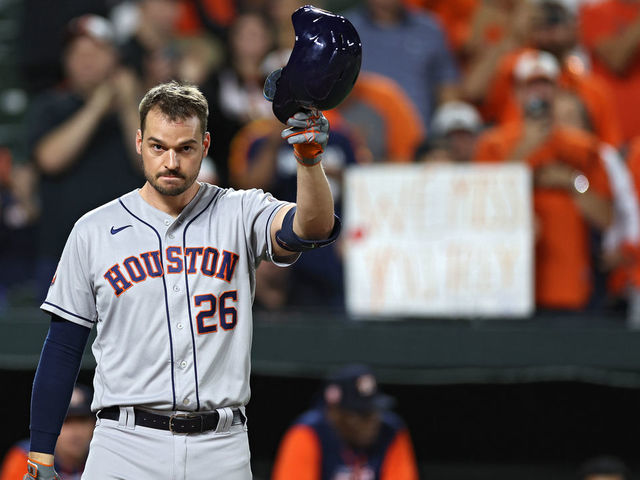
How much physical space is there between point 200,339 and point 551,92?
3359 millimetres

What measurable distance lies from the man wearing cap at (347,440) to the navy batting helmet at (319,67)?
291 centimetres

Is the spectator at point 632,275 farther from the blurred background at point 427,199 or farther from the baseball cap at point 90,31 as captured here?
the baseball cap at point 90,31

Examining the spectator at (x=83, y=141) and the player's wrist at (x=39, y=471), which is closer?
the player's wrist at (x=39, y=471)

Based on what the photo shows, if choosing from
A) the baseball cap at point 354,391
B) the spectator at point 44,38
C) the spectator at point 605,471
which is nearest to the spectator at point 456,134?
the baseball cap at point 354,391

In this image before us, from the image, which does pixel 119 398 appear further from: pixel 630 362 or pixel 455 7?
pixel 455 7

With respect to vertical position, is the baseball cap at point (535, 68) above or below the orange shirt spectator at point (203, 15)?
below

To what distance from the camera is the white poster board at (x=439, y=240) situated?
5.07 m

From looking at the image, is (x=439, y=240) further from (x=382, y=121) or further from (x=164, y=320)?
(x=164, y=320)

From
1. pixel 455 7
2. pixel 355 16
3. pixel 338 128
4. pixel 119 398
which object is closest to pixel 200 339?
pixel 119 398

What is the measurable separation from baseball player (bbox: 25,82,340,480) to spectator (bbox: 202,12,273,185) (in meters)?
3.46

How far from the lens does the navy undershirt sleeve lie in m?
2.49

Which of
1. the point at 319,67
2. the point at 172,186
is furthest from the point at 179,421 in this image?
the point at 319,67

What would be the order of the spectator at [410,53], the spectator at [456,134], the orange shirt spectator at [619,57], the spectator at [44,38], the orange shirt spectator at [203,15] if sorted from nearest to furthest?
the spectator at [456,134] < the orange shirt spectator at [619,57] < the spectator at [410,53] < the spectator at [44,38] < the orange shirt spectator at [203,15]

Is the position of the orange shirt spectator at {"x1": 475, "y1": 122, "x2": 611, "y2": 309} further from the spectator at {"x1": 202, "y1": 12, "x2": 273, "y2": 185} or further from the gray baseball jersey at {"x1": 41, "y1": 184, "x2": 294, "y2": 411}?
the gray baseball jersey at {"x1": 41, "y1": 184, "x2": 294, "y2": 411}
